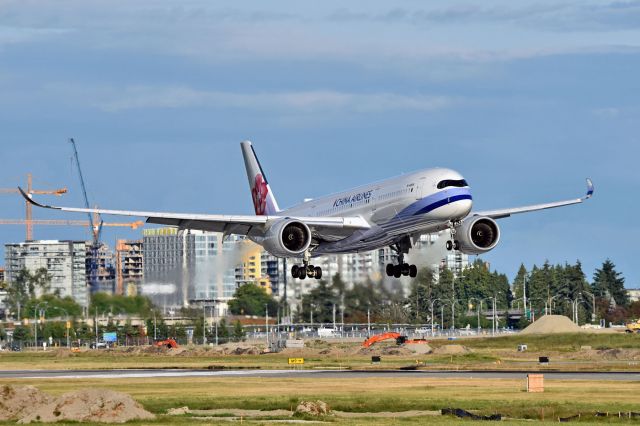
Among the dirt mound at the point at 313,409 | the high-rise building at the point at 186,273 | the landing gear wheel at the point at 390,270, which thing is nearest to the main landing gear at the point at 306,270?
the landing gear wheel at the point at 390,270

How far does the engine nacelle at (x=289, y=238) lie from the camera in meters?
97.9

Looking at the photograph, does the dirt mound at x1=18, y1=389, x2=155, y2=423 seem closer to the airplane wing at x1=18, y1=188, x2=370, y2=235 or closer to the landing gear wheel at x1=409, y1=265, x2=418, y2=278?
the airplane wing at x1=18, y1=188, x2=370, y2=235

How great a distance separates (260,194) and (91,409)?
2070 inches

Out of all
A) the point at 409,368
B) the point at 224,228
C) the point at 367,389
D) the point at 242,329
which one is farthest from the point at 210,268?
the point at 242,329

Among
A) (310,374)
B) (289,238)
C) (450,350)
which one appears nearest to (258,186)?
(310,374)

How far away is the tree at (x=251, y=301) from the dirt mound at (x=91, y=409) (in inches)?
3348

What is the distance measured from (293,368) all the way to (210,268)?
14144 mm

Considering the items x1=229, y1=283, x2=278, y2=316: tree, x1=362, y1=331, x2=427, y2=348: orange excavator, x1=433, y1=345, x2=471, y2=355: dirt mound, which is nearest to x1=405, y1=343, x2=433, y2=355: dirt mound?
x1=433, y1=345, x2=471, y2=355: dirt mound

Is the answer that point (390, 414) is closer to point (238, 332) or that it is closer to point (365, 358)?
point (365, 358)

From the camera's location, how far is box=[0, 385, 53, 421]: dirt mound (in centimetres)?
7294

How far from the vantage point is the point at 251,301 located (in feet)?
566

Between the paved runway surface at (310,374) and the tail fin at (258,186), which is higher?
the tail fin at (258,186)

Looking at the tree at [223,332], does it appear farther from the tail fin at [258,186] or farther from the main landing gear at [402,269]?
the main landing gear at [402,269]

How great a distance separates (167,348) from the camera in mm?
169875
